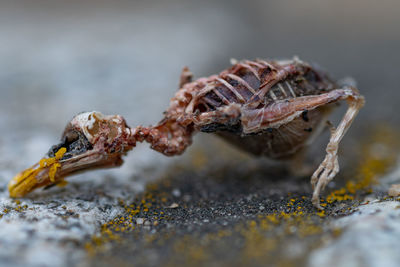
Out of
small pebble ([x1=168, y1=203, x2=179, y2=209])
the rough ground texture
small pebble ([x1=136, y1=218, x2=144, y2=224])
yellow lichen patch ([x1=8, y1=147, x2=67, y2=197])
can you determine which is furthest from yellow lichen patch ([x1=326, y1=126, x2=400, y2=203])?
yellow lichen patch ([x1=8, y1=147, x2=67, y2=197])

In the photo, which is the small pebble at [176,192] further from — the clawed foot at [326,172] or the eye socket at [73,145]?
the clawed foot at [326,172]

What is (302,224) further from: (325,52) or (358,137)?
(325,52)

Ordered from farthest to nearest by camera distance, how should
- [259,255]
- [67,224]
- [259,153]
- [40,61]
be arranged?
[40,61] → [259,153] → [67,224] → [259,255]

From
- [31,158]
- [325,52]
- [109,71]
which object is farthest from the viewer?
[325,52]

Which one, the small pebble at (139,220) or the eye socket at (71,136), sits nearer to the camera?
the small pebble at (139,220)

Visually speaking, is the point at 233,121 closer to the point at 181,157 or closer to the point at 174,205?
the point at 174,205

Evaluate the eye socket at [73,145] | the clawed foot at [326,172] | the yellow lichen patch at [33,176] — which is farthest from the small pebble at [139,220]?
the clawed foot at [326,172]

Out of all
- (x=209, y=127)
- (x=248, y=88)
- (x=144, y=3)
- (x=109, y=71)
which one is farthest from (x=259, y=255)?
(x=144, y=3)

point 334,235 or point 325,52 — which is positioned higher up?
point 325,52
